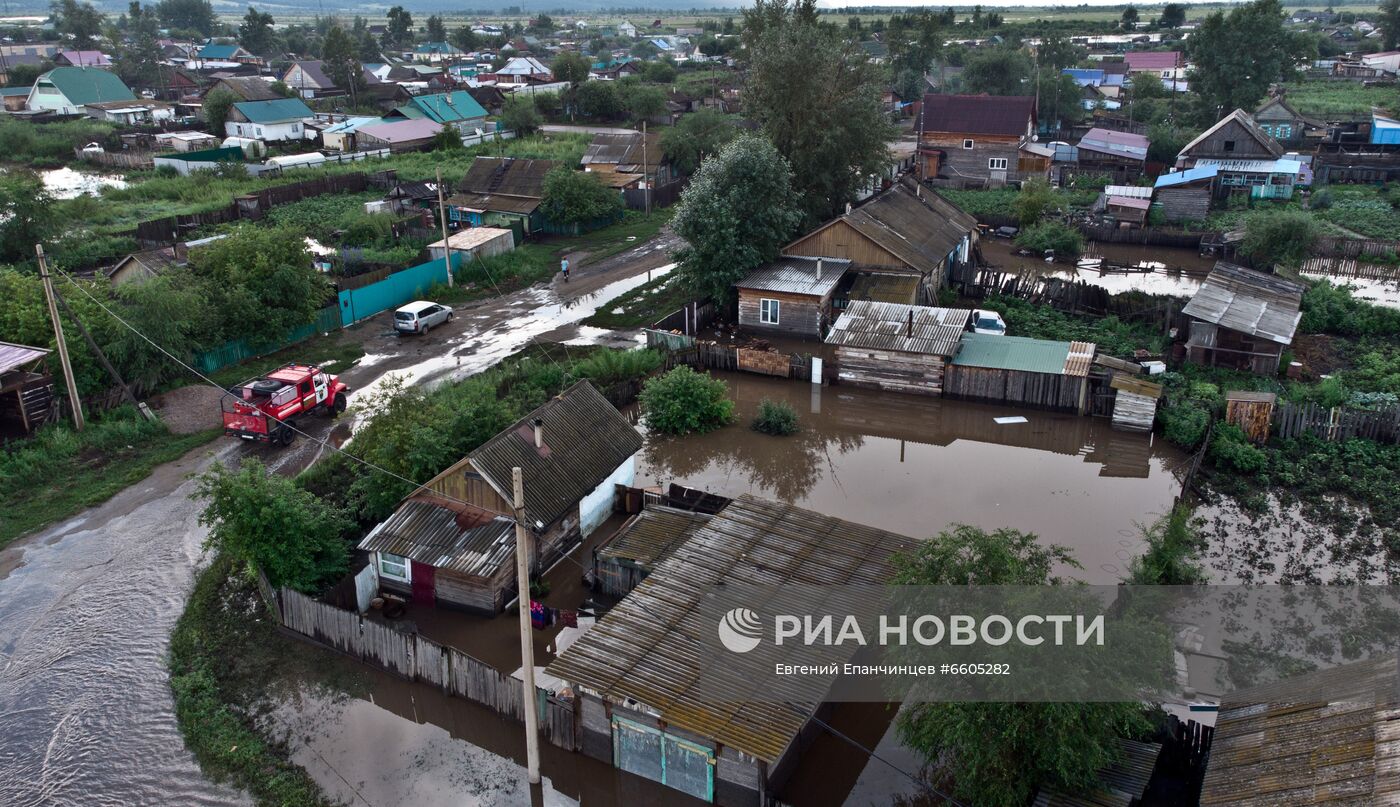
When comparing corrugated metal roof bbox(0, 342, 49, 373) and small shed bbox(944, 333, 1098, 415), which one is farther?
small shed bbox(944, 333, 1098, 415)

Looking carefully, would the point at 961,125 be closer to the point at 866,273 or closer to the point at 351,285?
the point at 866,273

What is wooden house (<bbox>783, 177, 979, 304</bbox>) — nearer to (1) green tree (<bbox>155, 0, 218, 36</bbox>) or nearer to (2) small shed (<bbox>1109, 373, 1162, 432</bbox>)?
(2) small shed (<bbox>1109, 373, 1162, 432</bbox>)

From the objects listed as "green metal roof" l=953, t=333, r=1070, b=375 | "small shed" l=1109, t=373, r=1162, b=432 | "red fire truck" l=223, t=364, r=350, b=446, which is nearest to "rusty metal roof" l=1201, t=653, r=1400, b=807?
"small shed" l=1109, t=373, r=1162, b=432

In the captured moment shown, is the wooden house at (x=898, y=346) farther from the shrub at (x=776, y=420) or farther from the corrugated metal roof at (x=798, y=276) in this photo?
the shrub at (x=776, y=420)

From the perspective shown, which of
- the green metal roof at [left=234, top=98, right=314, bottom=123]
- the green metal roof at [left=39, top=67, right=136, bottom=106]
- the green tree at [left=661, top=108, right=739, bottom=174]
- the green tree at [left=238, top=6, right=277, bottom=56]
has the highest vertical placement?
the green tree at [left=238, top=6, right=277, bottom=56]

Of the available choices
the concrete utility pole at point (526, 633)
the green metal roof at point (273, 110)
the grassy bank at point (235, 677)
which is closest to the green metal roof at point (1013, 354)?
the concrete utility pole at point (526, 633)

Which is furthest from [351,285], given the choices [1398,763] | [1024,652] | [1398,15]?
[1398,15]
